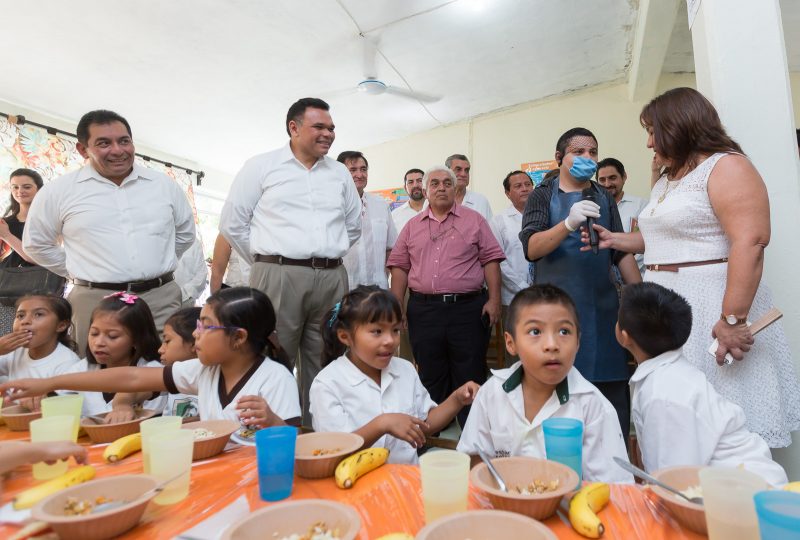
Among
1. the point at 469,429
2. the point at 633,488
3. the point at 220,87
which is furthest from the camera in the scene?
the point at 220,87

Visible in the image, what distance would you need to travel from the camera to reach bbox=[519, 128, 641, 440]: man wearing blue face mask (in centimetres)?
193

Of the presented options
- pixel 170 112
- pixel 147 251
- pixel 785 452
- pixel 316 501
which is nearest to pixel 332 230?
pixel 147 251

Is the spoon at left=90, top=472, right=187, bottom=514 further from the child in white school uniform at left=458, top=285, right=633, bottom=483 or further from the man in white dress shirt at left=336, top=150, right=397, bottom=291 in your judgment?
the man in white dress shirt at left=336, top=150, right=397, bottom=291

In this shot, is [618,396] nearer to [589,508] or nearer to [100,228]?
[589,508]

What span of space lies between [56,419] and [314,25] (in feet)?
10.9

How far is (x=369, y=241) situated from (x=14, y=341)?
2.05m

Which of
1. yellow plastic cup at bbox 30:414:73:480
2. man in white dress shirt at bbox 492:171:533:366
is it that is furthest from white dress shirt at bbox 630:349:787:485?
man in white dress shirt at bbox 492:171:533:366

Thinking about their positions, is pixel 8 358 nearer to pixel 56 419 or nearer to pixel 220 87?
pixel 56 419

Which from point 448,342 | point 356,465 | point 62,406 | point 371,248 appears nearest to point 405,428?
point 356,465

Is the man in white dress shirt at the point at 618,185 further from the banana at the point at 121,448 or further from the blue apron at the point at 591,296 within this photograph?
the banana at the point at 121,448

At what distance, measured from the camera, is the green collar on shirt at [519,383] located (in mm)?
1242

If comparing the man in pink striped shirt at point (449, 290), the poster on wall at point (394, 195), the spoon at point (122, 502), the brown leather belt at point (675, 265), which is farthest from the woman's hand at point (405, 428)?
the poster on wall at point (394, 195)

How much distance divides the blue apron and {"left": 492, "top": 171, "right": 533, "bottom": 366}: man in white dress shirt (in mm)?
1258

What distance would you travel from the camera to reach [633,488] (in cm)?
85
